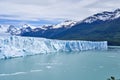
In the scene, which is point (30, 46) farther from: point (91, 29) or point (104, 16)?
point (104, 16)

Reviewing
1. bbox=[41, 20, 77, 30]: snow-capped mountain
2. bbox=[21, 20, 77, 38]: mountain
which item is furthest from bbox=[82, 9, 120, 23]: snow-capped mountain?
bbox=[21, 20, 77, 38]: mountain

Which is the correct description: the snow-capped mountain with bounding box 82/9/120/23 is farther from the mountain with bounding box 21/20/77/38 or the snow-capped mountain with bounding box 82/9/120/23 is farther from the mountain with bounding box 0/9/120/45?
the mountain with bounding box 21/20/77/38

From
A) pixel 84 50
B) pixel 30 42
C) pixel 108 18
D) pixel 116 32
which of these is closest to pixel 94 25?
pixel 108 18

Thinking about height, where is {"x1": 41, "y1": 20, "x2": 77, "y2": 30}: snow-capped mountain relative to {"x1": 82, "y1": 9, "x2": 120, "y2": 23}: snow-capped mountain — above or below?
below

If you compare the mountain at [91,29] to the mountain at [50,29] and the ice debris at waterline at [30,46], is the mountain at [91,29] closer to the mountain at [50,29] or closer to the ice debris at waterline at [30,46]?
the mountain at [50,29]

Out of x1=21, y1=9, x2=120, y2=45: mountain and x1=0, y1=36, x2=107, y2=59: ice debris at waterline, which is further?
x1=21, y1=9, x2=120, y2=45: mountain

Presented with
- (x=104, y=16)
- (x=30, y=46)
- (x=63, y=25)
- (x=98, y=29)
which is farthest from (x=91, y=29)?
(x=30, y=46)

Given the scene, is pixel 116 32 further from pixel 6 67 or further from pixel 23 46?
pixel 6 67

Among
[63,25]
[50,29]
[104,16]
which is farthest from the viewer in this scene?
[50,29]

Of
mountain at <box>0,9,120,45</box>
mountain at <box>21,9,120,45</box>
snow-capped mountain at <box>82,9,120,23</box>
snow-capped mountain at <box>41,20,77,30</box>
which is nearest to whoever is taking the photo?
mountain at <box>0,9,120,45</box>

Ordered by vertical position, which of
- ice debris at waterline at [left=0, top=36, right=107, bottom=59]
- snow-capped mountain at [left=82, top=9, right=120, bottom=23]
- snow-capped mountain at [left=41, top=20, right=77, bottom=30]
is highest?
snow-capped mountain at [left=82, top=9, right=120, bottom=23]
